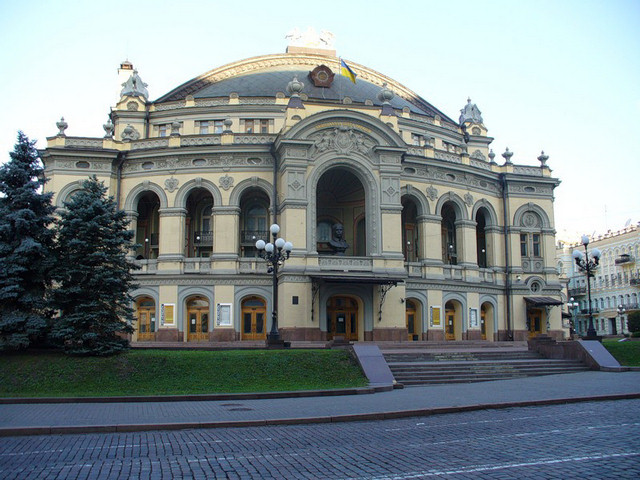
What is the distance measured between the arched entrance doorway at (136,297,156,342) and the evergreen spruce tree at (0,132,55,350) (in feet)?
53.8

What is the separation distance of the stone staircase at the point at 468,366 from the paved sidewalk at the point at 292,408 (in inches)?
72.8

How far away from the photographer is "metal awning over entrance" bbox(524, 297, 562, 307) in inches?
1871

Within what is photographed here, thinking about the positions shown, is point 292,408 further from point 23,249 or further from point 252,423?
point 23,249

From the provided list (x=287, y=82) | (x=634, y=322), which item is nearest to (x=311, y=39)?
(x=287, y=82)

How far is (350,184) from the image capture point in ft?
150

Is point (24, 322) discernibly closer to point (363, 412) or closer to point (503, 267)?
point (363, 412)

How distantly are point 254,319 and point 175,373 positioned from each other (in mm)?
18870

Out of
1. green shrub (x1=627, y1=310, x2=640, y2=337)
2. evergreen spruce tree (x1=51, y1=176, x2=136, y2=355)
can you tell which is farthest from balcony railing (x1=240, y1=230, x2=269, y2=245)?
green shrub (x1=627, y1=310, x2=640, y2=337)

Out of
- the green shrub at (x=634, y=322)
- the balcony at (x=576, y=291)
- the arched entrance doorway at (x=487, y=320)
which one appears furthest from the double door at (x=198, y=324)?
the balcony at (x=576, y=291)

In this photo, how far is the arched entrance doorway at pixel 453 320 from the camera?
45.8 meters

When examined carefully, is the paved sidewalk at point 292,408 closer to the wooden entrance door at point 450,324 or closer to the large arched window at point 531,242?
the wooden entrance door at point 450,324

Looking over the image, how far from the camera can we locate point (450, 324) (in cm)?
4609

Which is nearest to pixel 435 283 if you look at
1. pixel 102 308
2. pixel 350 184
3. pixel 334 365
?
pixel 350 184

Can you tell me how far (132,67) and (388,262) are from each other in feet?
104
